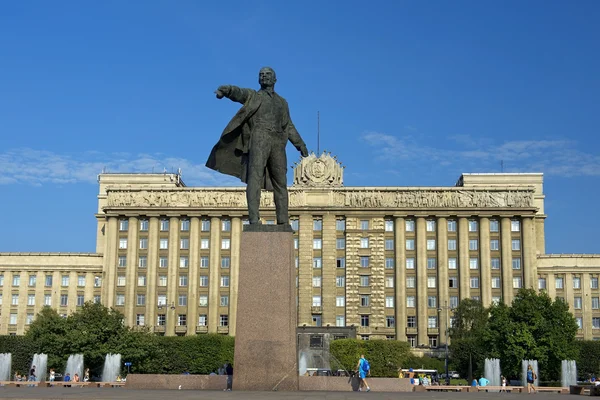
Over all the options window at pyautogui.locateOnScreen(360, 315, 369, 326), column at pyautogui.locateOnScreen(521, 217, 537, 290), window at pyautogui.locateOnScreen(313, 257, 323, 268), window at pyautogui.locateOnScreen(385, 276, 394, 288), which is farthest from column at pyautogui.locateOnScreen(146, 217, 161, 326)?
column at pyautogui.locateOnScreen(521, 217, 537, 290)

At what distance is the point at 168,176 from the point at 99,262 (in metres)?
17.3

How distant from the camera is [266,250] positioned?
1730 centimetres

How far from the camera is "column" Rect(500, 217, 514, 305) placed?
87625 millimetres

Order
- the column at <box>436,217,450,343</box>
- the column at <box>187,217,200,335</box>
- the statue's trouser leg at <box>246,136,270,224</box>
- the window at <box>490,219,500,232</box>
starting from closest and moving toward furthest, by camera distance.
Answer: the statue's trouser leg at <box>246,136,270,224</box>
the column at <box>436,217,450,343</box>
the column at <box>187,217,200,335</box>
the window at <box>490,219,500,232</box>

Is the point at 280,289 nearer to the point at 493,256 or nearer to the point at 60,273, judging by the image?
the point at 493,256

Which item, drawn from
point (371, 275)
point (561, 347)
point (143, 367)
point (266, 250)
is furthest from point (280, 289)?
point (371, 275)

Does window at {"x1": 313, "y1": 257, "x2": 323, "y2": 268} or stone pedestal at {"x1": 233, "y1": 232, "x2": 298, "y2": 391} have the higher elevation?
window at {"x1": 313, "y1": 257, "x2": 323, "y2": 268}

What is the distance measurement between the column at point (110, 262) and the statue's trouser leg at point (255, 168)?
247 ft

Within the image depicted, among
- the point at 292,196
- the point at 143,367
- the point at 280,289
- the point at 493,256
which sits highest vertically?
the point at 292,196

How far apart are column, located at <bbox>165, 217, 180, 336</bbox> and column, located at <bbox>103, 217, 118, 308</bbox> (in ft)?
20.8

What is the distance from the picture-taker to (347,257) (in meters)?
89.6

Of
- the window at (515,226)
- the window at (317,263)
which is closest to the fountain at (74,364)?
the window at (317,263)

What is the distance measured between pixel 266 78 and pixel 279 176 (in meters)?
2.27

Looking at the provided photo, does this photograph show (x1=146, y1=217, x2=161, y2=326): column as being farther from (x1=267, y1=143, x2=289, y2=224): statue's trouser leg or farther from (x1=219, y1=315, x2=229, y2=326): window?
(x1=267, y1=143, x2=289, y2=224): statue's trouser leg
